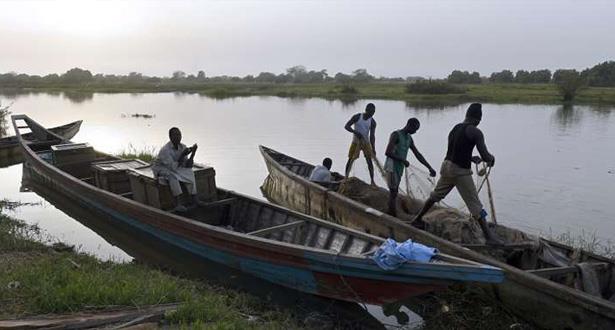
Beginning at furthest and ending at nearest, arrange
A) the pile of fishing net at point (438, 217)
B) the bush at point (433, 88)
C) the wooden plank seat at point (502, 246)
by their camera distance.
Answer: the bush at point (433, 88) < the pile of fishing net at point (438, 217) < the wooden plank seat at point (502, 246)

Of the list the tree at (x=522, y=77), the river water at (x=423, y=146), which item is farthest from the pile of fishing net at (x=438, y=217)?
the tree at (x=522, y=77)

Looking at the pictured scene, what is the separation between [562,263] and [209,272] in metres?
5.07

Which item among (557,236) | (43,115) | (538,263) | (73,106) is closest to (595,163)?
(557,236)

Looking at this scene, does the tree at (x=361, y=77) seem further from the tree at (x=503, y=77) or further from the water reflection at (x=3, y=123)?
the water reflection at (x=3, y=123)

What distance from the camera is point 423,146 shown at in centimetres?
2078

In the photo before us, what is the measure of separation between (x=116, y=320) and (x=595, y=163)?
17.3 m

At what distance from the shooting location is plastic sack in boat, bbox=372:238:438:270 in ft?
16.6

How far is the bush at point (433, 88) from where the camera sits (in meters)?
49.7

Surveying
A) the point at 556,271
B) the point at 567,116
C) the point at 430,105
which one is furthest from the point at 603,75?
the point at 556,271

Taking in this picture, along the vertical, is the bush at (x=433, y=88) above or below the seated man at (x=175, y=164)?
above

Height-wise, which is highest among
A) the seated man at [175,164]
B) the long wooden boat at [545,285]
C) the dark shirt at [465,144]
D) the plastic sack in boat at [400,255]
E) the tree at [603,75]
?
the tree at [603,75]

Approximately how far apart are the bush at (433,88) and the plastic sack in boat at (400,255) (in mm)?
46669

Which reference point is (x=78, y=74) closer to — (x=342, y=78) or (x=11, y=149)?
(x=342, y=78)

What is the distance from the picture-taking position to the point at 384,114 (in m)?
33.5
